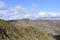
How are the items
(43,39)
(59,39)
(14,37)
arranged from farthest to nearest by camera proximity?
(59,39) → (43,39) → (14,37)

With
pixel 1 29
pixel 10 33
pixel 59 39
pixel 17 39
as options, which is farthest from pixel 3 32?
pixel 59 39

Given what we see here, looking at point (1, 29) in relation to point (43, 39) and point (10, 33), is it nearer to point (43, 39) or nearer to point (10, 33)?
point (10, 33)

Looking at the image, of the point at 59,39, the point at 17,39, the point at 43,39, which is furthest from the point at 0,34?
the point at 59,39

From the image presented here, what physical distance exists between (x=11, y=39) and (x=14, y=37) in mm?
4494

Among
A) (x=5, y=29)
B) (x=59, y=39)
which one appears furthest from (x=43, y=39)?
(x=5, y=29)

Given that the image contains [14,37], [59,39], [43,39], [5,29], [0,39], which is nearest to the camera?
[0,39]

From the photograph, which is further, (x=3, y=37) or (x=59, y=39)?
(x=59, y=39)

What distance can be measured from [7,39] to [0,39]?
2.95 m

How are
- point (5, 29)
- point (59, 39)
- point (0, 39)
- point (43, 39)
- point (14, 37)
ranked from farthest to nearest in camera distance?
point (59, 39) < point (43, 39) < point (14, 37) < point (5, 29) < point (0, 39)

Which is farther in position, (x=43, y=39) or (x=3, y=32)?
(x=43, y=39)

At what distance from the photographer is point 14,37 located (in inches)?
2753

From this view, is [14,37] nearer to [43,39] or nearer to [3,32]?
[3,32]

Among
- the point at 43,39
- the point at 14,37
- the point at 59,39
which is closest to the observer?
the point at 14,37

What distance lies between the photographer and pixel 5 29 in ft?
A: 211
